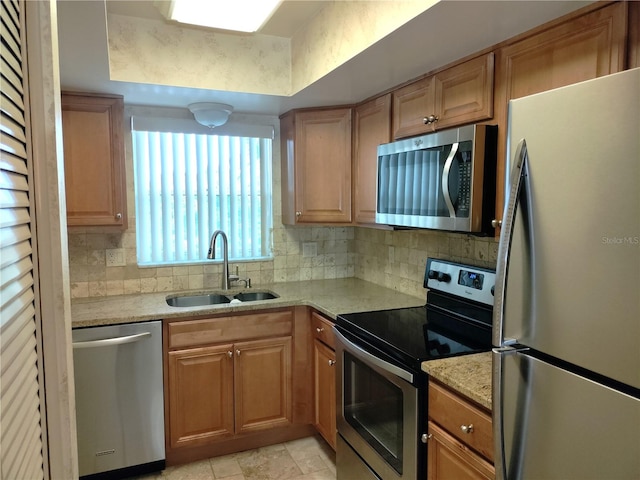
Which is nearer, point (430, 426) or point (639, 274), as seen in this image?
point (639, 274)

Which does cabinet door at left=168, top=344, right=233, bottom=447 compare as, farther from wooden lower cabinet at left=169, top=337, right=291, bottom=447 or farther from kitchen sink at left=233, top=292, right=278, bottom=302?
kitchen sink at left=233, top=292, right=278, bottom=302

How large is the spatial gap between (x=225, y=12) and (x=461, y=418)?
1.94 m

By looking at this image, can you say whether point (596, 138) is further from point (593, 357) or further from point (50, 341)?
point (50, 341)

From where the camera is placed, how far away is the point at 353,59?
6.57ft

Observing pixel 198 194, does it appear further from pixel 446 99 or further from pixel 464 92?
pixel 464 92

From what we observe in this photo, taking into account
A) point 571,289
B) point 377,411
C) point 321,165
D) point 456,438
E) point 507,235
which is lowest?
point 377,411

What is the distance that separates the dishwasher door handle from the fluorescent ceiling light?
1.59 metres

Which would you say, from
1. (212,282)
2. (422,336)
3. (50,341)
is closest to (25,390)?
(50,341)

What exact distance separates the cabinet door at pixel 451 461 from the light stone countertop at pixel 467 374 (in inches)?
7.6

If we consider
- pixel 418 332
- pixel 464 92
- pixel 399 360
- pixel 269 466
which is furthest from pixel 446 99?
pixel 269 466

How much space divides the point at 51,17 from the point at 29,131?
0.69 ft

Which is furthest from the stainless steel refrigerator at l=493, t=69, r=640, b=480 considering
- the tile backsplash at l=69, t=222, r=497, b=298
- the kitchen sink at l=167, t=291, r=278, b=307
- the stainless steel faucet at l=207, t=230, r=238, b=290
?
the stainless steel faucet at l=207, t=230, r=238, b=290

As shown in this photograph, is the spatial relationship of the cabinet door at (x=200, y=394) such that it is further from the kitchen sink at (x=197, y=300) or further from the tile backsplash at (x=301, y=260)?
the tile backsplash at (x=301, y=260)

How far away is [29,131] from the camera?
2.61 ft
